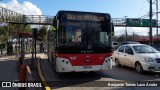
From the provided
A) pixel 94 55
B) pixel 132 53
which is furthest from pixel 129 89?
pixel 132 53

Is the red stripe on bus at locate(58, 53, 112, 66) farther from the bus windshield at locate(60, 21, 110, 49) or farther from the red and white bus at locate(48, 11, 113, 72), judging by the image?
the bus windshield at locate(60, 21, 110, 49)

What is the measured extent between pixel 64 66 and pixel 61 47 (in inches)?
34.2

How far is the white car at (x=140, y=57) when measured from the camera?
543 inches

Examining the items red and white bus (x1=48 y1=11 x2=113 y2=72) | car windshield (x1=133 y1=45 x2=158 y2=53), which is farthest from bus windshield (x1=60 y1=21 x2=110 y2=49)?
car windshield (x1=133 y1=45 x2=158 y2=53)

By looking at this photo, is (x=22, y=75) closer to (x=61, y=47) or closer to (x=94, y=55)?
(x=61, y=47)

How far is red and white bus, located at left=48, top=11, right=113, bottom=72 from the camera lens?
12125 mm

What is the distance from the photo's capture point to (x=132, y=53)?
51.0ft

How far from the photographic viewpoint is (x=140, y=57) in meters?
14.4

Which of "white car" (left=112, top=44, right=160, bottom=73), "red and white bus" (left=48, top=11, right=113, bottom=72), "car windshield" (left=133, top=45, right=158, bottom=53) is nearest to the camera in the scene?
"red and white bus" (left=48, top=11, right=113, bottom=72)

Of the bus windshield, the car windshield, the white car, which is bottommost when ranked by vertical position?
the white car

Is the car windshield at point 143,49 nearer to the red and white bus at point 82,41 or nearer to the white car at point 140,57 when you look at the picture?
the white car at point 140,57

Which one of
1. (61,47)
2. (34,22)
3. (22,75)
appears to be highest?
(34,22)

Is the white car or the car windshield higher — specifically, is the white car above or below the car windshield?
below

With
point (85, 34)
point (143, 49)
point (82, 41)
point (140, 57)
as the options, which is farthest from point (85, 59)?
point (143, 49)
